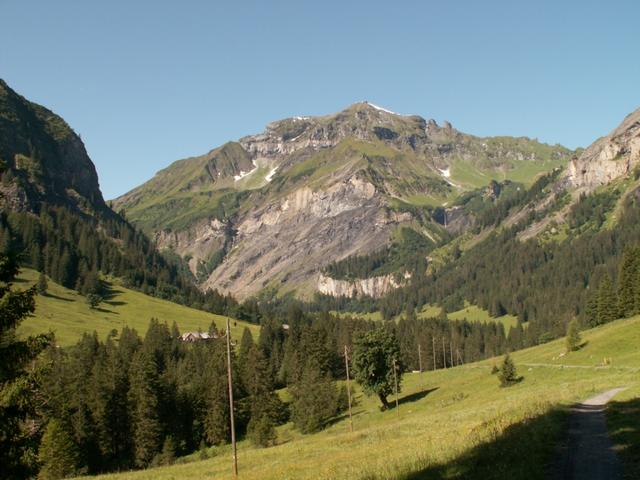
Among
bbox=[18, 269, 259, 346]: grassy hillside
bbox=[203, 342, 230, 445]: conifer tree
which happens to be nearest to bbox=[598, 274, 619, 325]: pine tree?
bbox=[203, 342, 230, 445]: conifer tree

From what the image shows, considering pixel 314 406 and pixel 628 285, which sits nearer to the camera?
pixel 314 406

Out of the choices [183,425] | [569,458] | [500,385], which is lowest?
[183,425]

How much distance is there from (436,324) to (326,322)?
42595mm

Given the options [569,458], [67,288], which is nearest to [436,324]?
[67,288]

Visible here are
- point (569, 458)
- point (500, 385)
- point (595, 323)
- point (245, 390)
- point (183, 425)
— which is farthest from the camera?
point (595, 323)

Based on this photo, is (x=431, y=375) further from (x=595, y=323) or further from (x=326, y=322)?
(x=326, y=322)

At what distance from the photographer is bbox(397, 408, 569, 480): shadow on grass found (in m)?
19.9

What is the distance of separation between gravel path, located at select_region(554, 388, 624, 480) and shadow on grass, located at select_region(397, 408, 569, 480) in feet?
1.61

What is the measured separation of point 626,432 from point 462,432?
11.0m

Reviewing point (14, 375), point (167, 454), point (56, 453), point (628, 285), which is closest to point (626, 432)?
point (14, 375)

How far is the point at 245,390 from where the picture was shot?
344ft

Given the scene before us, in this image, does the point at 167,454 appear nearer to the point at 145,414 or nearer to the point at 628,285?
the point at 145,414

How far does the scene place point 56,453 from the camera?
203ft

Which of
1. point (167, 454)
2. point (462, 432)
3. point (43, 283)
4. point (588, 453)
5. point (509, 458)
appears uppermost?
point (43, 283)
